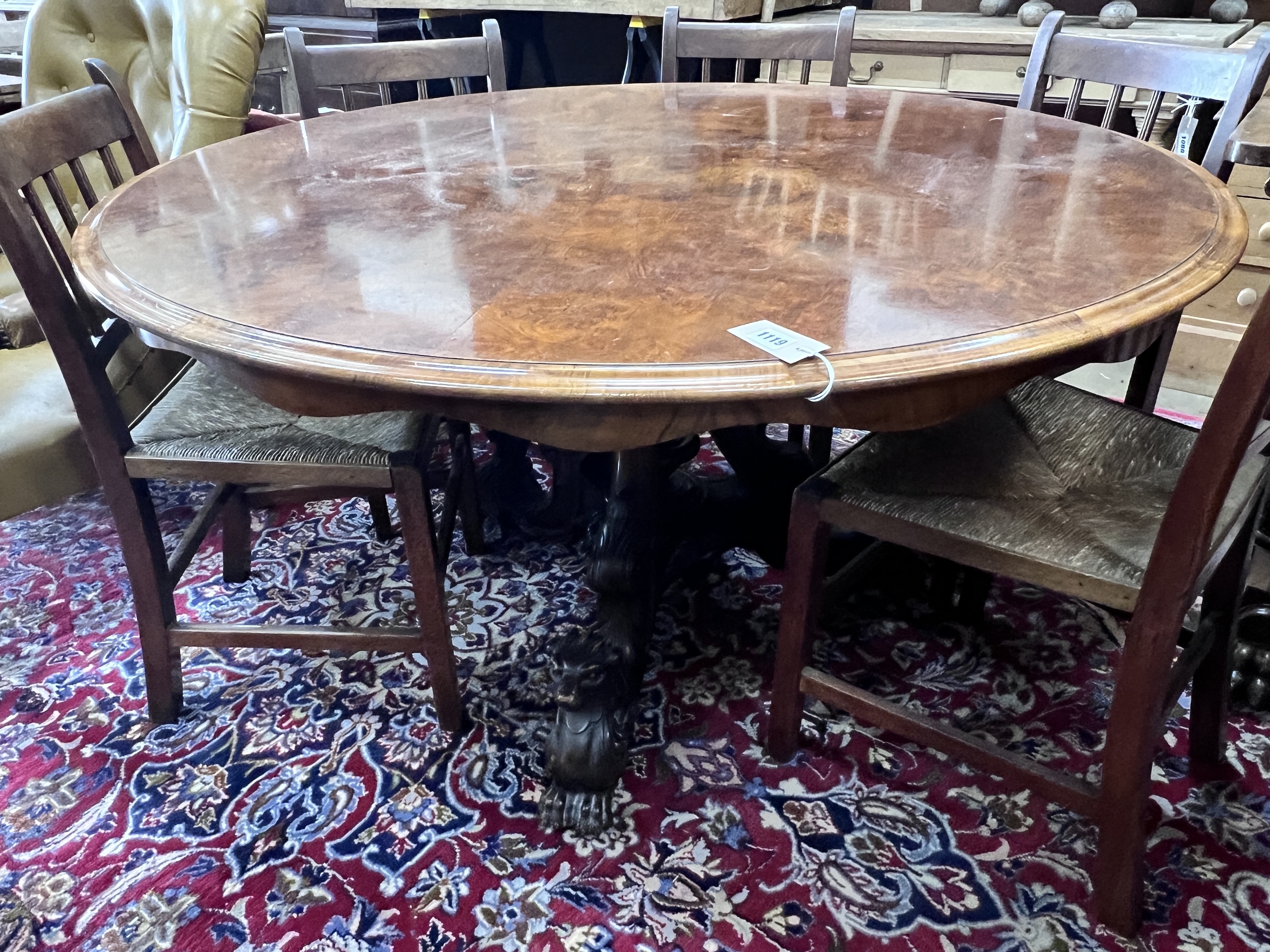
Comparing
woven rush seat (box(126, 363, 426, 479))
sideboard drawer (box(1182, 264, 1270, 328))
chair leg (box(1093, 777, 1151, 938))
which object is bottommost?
chair leg (box(1093, 777, 1151, 938))

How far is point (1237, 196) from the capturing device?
220cm

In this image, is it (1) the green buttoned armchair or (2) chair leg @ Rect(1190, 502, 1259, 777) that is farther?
(1) the green buttoned armchair

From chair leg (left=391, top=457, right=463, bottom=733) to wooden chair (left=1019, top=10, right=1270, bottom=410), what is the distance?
1.01m

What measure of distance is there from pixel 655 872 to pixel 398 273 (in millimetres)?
820

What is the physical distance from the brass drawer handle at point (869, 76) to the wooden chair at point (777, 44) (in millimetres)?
790

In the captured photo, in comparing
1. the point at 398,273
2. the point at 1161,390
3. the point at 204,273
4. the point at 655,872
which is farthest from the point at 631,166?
the point at 1161,390

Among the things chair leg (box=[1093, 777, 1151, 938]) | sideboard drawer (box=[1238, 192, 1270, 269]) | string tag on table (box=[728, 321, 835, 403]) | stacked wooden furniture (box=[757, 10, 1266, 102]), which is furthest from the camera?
stacked wooden furniture (box=[757, 10, 1266, 102])

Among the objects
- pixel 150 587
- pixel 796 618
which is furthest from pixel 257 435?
pixel 796 618

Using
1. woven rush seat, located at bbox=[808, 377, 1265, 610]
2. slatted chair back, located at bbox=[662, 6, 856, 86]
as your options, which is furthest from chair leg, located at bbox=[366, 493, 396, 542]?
slatted chair back, located at bbox=[662, 6, 856, 86]

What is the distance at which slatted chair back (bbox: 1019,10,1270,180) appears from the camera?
134 cm

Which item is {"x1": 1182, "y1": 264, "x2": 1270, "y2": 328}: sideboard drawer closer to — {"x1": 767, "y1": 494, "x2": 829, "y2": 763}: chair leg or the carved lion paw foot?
{"x1": 767, "y1": 494, "x2": 829, "y2": 763}: chair leg

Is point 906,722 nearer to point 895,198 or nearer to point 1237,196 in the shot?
point 895,198

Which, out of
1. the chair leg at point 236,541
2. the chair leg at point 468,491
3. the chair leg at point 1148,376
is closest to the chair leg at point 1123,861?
the chair leg at point 1148,376

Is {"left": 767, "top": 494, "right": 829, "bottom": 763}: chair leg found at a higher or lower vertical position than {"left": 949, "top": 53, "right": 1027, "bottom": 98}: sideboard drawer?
lower
